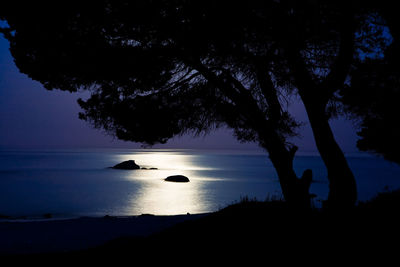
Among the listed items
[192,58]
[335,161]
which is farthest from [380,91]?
[192,58]

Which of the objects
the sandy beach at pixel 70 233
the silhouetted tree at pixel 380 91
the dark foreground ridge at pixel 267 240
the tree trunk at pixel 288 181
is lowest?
the sandy beach at pixel 70 233

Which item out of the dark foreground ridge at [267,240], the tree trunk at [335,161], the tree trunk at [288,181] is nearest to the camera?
the dark foreground ridge at [267,240]

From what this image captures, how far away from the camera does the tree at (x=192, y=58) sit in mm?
5941

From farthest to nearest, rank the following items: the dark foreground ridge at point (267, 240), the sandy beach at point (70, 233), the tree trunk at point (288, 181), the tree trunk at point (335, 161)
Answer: the sandy beach at point (70, 233), the tree trunk at point (288, 181), the tree trunk at point (335, 161), the dark foreground ridge at point (267, 240)

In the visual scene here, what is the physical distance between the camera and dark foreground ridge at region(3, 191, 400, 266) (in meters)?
5.02

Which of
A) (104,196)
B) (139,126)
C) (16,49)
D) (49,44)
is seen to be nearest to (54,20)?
(49,44)

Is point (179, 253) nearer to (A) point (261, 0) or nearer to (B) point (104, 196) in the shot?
(A) point (261, 0)

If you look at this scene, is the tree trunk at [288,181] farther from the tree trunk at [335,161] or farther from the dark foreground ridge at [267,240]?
the tree trunk at [335,161]

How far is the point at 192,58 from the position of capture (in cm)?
654

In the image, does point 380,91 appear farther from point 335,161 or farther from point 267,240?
point 267,240

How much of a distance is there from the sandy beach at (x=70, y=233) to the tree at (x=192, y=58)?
297cm

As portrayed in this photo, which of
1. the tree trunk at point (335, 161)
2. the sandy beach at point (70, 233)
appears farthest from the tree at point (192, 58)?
the sandy beach at point (70, 233)

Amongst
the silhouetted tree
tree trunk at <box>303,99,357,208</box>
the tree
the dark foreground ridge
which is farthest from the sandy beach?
the silhouetted tree

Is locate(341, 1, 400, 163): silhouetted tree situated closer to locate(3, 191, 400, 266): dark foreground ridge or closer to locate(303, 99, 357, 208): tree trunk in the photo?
locate(303, 99, 357, 208): tree trunk
